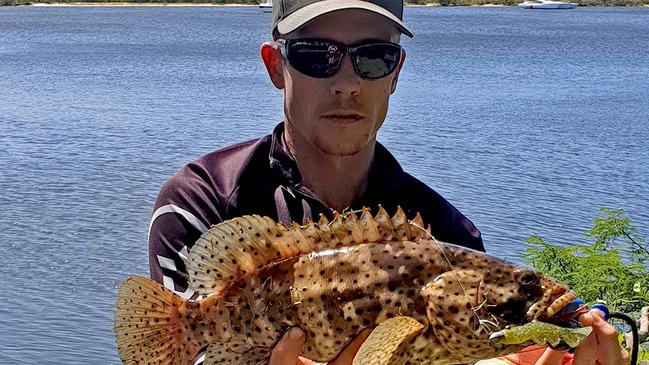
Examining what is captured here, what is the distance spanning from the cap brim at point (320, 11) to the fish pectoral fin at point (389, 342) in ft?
4.56

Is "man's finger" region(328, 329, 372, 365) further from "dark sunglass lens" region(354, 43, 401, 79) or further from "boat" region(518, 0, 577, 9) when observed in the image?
"boat" region(518, 0, 577, 9)

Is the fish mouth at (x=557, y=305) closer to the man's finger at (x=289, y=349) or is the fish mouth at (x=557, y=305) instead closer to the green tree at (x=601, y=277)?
the man's finger at (x=289, y=349)

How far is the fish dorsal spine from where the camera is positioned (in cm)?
343

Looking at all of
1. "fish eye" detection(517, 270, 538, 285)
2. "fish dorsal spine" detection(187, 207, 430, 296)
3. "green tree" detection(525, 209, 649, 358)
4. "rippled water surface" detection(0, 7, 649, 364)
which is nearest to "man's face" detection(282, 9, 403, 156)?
"fish dorsal spine" detection(187, 207, 430, 296)

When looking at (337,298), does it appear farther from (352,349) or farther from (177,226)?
(177,226)

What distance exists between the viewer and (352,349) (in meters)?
3.30

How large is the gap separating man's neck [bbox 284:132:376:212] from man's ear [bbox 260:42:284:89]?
0.26 m

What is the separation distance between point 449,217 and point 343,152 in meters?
0.57

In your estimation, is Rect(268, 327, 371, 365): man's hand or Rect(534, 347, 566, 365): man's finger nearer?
Rect(268, 327, 371, 365): man's hand

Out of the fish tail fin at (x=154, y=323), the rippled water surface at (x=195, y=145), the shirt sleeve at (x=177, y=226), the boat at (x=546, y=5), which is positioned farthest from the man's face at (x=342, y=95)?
the boat at (x=546, y=5)

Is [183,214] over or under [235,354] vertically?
over

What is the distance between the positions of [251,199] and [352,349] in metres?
1.13

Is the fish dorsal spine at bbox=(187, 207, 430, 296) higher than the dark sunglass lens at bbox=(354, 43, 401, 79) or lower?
lower

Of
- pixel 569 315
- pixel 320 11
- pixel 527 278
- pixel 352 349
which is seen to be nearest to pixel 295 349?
pixel 352 349
